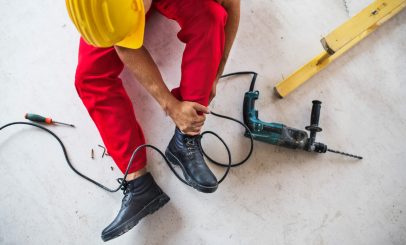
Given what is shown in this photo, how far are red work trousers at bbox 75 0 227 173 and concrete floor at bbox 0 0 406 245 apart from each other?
0.57 ft

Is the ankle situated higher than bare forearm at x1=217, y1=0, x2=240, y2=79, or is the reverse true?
bare forearm at x1=217, y1=0, x2=240, y2=79

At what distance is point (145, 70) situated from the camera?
2.90 feet

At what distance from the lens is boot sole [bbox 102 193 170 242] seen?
1.02m

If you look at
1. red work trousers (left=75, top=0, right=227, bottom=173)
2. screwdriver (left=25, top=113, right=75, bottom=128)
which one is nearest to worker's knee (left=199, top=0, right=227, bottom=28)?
red work trousers (left=75, top=0, right=227, bottom=173)

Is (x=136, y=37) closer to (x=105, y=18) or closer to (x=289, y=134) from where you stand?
(x=105, y=18)

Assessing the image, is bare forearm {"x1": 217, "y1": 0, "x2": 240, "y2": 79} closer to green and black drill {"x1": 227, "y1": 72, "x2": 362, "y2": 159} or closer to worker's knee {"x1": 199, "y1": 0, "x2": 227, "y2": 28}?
worker's knee {"x1": 199, "y1": 0, "x2": 227, "y2": 28}

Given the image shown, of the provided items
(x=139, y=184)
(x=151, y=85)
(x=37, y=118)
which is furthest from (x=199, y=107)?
(x=37, y=118)

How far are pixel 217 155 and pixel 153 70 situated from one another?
1.70ft

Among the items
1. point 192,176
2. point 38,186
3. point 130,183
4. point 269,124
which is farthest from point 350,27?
point 38,186

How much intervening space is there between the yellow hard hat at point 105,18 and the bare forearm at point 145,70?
68 millimetres

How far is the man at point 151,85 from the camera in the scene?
0.88 metres

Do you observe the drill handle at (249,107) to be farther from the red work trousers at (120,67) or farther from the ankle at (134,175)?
the ankle at (134,175)

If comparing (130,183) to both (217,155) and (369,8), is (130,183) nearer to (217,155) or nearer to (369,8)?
(217,155)

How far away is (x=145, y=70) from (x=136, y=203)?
1.74 feet
